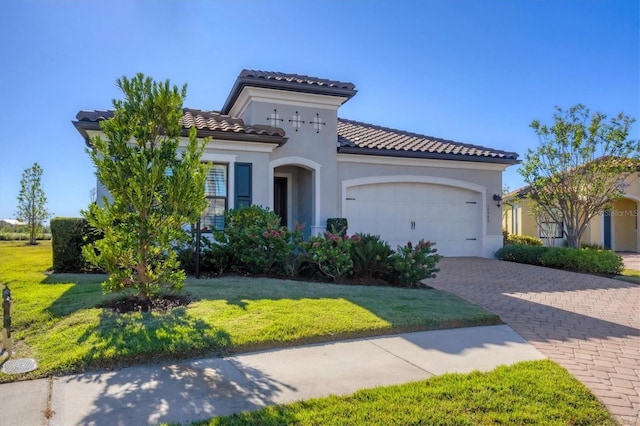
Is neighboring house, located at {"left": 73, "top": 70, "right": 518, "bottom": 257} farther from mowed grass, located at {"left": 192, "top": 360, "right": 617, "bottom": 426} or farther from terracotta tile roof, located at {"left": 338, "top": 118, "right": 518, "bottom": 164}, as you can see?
mowed grass, located at {"left": 192, "top": 360, "right": 617, "bottom": 426}

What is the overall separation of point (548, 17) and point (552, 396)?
33.1ft

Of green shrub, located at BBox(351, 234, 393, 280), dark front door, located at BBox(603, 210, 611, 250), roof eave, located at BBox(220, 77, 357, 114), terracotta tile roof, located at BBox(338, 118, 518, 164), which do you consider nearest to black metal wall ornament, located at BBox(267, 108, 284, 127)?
roof eave, located at BBox(220, 77, 357, 114)

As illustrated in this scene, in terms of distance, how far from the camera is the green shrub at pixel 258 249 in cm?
862

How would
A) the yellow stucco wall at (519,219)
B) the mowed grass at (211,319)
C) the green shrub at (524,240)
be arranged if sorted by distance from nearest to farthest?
the mowed grass at (211,319) → the green shrub at (524,240) → the yellow stucco wall at (519,219)

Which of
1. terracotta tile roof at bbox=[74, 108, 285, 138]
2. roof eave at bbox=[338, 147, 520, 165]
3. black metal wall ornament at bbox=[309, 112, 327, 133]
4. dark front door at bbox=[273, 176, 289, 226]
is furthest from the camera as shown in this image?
dark front door at bbox=[273, 176, 289, 226]

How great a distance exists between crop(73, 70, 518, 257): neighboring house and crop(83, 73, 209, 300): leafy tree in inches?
183

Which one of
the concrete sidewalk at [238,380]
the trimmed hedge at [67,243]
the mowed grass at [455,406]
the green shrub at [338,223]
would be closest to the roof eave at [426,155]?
the green shrub at [338,223]

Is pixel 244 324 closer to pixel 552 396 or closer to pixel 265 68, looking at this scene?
pixel 552 396

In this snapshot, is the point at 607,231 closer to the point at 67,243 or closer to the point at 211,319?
the point at 211,319

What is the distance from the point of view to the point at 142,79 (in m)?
5.55

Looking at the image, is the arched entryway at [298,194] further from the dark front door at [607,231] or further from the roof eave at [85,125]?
the dark front door at [607,231]

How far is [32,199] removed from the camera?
22953mm

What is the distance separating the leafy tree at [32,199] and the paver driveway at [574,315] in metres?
22.9

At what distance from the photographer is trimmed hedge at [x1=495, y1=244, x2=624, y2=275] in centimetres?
1169
